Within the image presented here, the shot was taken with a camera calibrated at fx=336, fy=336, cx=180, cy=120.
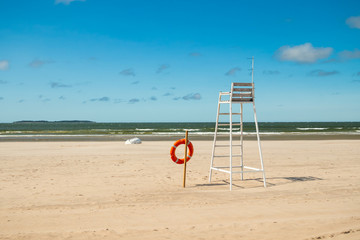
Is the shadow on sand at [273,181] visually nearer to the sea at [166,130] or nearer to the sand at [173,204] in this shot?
the sand at [173,204]

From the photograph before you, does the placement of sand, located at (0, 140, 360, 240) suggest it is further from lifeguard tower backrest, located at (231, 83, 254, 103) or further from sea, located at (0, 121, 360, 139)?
sea, located at (0, 121, 360, 139)

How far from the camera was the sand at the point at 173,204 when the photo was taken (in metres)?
4.50

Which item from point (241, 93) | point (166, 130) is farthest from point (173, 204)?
point (166, 130)

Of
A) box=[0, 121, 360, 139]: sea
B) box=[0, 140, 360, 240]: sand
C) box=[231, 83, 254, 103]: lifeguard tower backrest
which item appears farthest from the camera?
box=[0, 121, 360, 139]: sea

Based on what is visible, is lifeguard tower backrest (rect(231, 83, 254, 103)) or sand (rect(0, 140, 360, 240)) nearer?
sand (rect(0, 140, 360, 240))

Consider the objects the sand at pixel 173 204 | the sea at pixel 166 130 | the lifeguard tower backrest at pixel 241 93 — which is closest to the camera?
the sand at pixel 173 204

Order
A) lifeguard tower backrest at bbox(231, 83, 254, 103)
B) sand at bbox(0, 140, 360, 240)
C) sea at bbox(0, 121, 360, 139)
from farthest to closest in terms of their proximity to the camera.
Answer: sea at bbox(0, 121, 360, 139), lifeguard tower backrest at bbox(231, 83, 254, 103), sand at bbox(0, 140, 360, 240)

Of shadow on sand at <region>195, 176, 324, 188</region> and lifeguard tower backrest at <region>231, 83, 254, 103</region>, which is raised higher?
lifeguard tower backrest at <region>231, 83, 254, 103</region>

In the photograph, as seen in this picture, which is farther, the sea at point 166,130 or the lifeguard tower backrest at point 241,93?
the sea at point 166,130

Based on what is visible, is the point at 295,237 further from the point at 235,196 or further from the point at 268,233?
the point at 235,196

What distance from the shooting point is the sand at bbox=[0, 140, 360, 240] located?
4496 mm

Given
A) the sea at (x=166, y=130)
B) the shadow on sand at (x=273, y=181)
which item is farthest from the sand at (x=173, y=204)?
the sea at (x=166, y=130)

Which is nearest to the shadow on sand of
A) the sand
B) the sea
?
the sand

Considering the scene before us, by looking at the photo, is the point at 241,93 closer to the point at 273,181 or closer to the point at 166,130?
the point at 273,181
